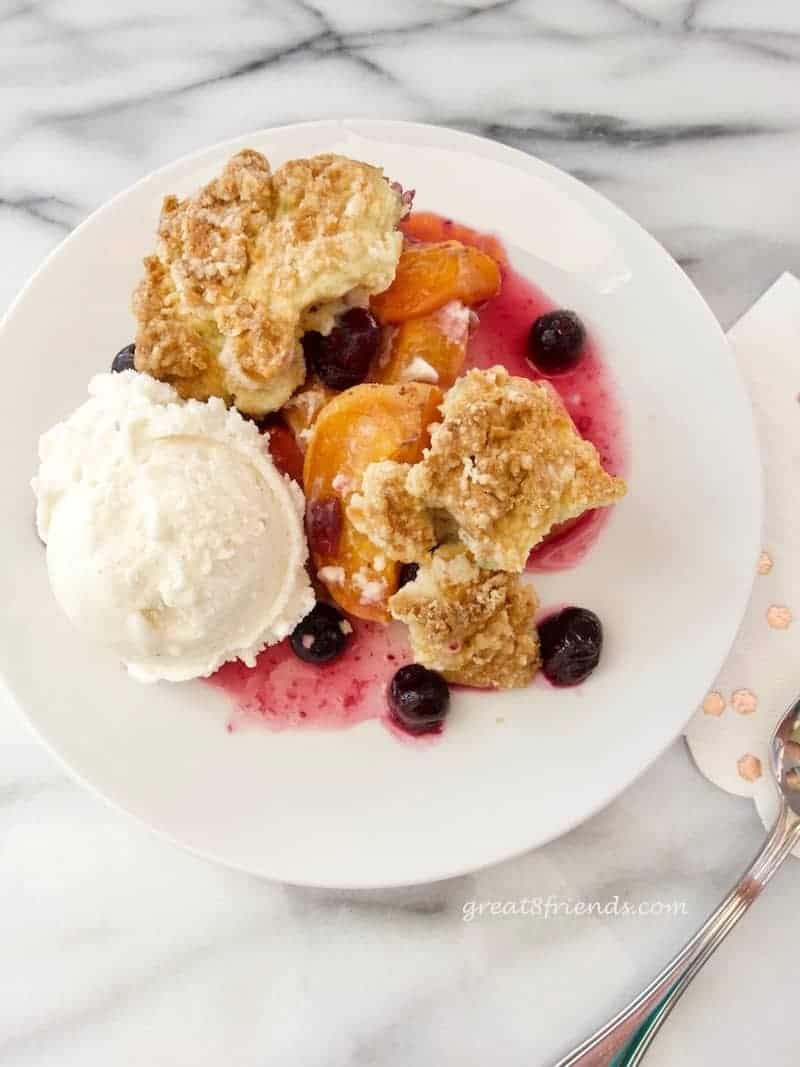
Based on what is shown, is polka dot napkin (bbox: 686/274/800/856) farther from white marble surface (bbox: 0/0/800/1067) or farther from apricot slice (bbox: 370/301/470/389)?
apricot slice (bbox: 370/301/470/389)

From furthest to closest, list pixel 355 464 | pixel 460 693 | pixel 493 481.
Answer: pixel 460 693
pixel 355 464
pixel 493 481

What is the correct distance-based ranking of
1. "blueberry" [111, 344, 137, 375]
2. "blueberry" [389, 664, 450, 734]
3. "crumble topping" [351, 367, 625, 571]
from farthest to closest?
"blueberry" [111, 344, 137, 375]
"blueberry" [389, 664, 450, 734]
"crumble topping" [351, 367, 625, 571]

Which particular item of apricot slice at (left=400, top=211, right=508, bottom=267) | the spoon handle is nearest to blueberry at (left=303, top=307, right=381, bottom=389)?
apricot slice at (left=400, top=211, right=508, bottom=267)

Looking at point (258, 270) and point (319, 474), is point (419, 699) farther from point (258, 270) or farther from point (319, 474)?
point (258, 270)

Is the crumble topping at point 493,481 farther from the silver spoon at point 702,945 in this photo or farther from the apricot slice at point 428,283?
the silver spoon at point 702,945

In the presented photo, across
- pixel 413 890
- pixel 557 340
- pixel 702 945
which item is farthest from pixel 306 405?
pixel 702 945

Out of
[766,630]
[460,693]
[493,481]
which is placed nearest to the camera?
[493,481]

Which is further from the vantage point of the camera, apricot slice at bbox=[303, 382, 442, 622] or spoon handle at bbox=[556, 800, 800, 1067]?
spoon handle at bbox=[556, 800, 800, 1067]

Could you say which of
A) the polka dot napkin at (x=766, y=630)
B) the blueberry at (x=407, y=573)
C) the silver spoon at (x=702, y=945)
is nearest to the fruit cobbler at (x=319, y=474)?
the blueberry at (x=407, y=573)
